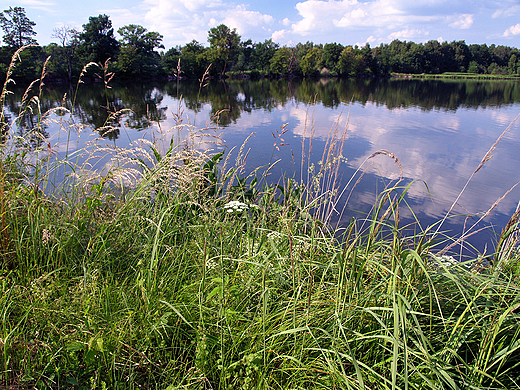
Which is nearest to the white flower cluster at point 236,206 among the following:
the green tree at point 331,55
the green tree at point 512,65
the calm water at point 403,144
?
the calm water at point 403,144

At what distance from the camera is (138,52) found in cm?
4384

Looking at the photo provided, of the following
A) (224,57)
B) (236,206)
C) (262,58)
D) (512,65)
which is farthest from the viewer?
(512,65)

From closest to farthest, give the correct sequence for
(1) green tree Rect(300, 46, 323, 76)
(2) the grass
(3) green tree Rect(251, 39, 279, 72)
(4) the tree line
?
(2) the grass
(4) the tree line
(1) green tree Rect(300, 46, 323, 76)
(3) green tree Rect(251, 39, 279, 72)

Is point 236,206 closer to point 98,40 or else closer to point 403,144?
point 403,144

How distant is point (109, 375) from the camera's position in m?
1.24

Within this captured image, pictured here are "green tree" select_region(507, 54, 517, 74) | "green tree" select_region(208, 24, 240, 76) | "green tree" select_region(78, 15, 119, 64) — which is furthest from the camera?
"green tree" select_region(507, 54, 517, 74)

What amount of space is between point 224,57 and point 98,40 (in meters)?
21.1

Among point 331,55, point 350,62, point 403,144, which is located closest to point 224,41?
point 331,55

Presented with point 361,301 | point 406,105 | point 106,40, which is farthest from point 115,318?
point 106,40

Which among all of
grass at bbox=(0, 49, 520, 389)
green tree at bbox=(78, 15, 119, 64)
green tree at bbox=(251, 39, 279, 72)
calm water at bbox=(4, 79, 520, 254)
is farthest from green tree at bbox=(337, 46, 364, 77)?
grass at bbox=(0, 49, 520, 389)

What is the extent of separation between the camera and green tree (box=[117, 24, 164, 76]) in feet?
138

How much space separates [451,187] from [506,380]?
6891 millimetres

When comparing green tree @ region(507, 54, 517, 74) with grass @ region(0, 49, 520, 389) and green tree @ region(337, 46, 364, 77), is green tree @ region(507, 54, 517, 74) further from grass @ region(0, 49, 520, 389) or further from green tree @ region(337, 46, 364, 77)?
grass @ region(0, 49, 520, 389)

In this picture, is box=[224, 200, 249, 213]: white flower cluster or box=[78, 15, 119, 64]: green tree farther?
box=[78, 15, 119, 64]: green tree
